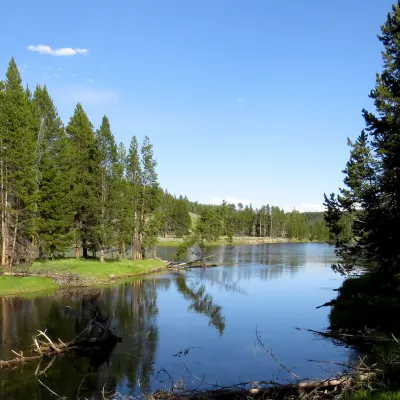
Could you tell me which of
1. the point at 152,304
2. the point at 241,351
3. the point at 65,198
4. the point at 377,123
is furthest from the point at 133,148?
Result: the point at 241,351

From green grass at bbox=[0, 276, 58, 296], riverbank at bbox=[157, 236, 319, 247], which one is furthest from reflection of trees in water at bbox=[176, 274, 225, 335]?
riverbank at bbox=[157, 236, 319, 247]

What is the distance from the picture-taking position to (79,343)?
20875mm

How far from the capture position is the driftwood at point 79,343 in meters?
18.8

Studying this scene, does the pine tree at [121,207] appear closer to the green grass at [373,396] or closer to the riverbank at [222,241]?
the green grass at [373,396]

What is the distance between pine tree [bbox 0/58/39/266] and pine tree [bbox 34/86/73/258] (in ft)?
6.13

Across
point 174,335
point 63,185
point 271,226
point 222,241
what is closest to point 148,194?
point 63,185

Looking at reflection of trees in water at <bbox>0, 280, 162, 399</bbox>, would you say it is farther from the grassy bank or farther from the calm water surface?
the grassy bank

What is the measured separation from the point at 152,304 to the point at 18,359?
620 inches

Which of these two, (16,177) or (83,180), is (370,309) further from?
(83,180)

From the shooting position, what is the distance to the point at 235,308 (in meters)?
32.6

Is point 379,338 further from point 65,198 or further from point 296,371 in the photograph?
point 65,198

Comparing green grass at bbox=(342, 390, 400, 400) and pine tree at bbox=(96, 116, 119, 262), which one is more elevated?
pine tree at bbox=(96, 116, 119, 262)

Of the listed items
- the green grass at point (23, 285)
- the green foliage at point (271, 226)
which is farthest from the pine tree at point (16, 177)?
the green foliage at point (271, 226)

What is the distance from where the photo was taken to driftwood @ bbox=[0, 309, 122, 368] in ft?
61.8
